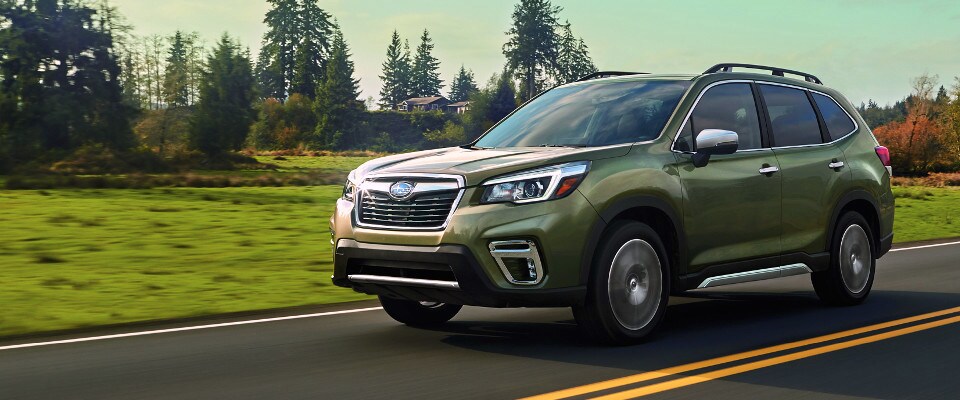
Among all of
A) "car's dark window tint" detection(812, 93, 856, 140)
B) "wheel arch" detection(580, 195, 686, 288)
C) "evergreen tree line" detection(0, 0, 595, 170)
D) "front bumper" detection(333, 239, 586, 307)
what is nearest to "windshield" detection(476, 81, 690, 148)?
"wheel arch" detection(580, 195, 686, 288)

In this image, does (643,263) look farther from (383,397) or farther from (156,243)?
(156,243)

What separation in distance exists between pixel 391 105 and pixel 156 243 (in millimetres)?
166414

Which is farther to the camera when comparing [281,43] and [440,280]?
[281,43]

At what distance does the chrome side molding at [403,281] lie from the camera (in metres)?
7.16

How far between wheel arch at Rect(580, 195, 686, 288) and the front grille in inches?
36.9

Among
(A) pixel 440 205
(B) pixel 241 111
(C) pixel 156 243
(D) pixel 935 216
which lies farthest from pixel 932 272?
(B) pixel 241 111

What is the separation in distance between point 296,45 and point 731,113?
128703 mm

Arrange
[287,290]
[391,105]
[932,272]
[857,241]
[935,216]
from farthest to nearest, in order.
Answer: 1. [391,105]
2. [935,216]
3. [932,272]
4. [287,290]
5. [857,241]

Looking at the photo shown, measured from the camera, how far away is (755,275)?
880 centimetres

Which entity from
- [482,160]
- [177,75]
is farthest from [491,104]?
[482,160]

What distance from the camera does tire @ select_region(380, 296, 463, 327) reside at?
8727 mm

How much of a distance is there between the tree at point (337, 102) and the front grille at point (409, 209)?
11801 centimetres

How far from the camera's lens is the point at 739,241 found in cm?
860

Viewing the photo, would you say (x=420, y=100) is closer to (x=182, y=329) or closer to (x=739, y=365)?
(x=182, y=329)
